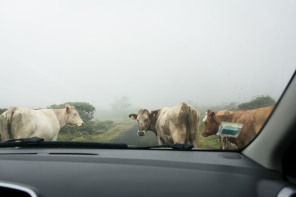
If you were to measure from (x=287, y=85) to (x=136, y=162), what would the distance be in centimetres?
150

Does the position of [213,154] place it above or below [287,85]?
below

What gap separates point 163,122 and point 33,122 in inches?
126

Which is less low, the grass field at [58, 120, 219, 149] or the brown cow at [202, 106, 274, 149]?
the brown cow at [202, 106, 274, 149]

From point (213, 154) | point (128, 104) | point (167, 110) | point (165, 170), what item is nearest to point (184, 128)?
point (167, 110)

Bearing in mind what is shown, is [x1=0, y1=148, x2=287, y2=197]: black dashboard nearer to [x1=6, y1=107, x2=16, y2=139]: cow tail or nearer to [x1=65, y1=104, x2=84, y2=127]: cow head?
[x1=65, y1=104, x2=84, y2=127]: cow head

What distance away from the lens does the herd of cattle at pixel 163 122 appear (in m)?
2.63

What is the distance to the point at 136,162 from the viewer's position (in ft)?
8.17

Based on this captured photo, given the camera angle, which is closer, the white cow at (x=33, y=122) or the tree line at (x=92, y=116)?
the tree line at (x=92, y=116)

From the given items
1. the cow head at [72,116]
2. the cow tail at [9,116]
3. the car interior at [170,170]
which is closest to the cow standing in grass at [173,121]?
the cow head at [72,116]

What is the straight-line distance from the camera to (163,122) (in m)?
6.86

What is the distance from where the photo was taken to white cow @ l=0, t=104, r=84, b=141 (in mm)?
4598

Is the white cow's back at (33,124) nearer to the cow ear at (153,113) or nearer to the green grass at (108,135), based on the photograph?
the green grass at (108,135)

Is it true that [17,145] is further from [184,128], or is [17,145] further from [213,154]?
[184,128]

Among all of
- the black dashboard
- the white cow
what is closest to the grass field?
the black dashboard
